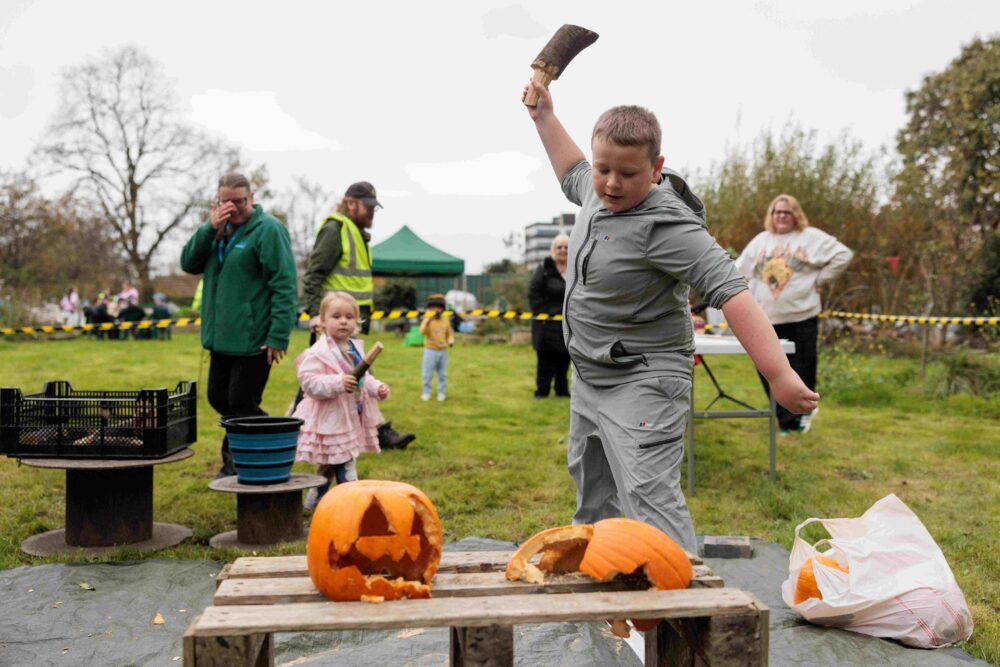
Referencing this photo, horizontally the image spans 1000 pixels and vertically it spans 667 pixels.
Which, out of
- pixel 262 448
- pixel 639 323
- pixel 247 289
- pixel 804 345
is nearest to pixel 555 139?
pixel 639 323

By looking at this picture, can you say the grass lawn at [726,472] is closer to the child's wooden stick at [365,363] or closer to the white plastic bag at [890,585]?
the white plastic bag at [890,585]

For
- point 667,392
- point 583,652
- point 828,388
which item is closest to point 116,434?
point 583,652

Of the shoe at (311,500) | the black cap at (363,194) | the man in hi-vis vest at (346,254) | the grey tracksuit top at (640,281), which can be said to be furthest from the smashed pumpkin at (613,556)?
the black cap at (363,194)

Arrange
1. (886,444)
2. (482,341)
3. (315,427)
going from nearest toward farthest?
(315,427), (886,444), (482,341)

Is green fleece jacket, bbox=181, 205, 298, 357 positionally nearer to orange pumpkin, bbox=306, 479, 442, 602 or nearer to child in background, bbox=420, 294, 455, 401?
orange pumpkin, bbox=306, 479, 442, 602

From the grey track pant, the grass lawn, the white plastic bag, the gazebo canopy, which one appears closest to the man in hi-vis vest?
the grass lawn

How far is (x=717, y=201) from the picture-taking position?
1875 cm

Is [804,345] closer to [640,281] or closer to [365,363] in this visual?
[365,363]

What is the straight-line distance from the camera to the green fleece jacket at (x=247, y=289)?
5.68 meters

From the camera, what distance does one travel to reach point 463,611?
220cm

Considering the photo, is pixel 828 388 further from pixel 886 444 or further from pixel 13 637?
pixel 13 637

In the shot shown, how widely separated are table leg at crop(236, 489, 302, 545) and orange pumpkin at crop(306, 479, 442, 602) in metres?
2.50

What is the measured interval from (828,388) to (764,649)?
936 cm

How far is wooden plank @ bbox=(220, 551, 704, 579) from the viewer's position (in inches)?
104
